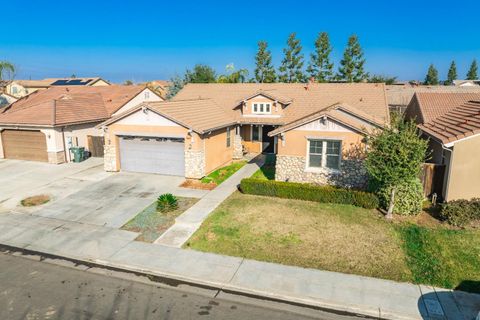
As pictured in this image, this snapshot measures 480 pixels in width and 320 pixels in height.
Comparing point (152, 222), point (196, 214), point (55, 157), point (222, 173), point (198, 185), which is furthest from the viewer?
point (55, 157)

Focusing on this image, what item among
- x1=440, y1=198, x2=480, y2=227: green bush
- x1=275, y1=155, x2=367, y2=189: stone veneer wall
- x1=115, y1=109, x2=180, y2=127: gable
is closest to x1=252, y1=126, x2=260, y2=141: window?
x1=275, y1=155, x2=367, y2=189: stone veneer wall

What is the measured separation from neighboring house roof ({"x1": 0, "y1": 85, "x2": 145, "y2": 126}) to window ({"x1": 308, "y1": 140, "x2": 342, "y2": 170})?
56.0 ft

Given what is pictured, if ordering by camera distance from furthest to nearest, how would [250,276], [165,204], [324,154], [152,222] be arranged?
[324,154] < [165,204] < [152,222] < [250,276]

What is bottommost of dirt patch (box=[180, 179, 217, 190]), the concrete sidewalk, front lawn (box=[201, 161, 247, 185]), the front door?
the concrete sidewalk

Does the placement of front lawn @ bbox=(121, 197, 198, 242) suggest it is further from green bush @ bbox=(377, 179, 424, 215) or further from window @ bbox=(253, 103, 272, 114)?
window @ bbox=(253, 103, 272, 114)

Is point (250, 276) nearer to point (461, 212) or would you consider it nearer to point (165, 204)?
point (165, 204)

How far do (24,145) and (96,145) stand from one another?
4.84m

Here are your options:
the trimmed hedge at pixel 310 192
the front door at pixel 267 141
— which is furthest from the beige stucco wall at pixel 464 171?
the front door at pixel 267 141

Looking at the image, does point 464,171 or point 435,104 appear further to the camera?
point 435,104

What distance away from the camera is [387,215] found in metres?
13.8

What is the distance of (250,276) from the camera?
980cm

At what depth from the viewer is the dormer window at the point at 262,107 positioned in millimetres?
25078

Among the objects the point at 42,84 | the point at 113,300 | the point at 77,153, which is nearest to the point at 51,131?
the point at 77,153

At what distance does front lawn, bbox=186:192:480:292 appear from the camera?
33.0ft
